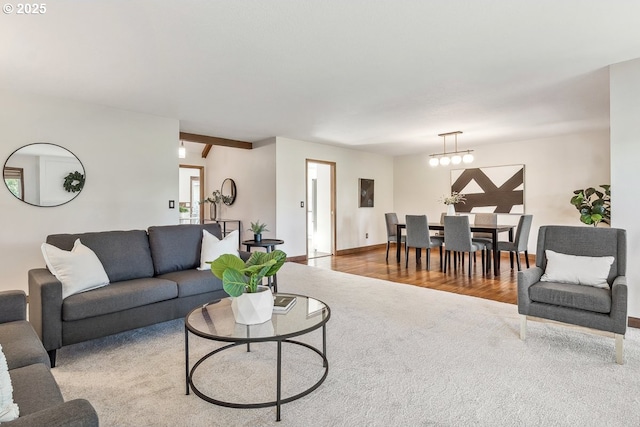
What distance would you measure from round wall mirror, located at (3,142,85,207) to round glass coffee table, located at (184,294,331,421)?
10.1 ft

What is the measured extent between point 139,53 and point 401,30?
2.12 m

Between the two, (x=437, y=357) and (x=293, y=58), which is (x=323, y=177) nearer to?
(x=293, y=58)

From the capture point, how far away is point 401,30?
2463 millimetres

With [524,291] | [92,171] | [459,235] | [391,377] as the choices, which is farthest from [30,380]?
[459,235]

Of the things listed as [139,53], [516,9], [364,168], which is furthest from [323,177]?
[516,9]

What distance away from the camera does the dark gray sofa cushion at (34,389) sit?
1.14 meters

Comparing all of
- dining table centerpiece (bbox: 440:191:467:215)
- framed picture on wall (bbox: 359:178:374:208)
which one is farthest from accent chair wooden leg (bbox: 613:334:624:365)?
framed picture on wall (bbox: 359:178:374:208)

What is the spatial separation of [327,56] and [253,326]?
7.39 ft

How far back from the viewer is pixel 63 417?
2.99ft

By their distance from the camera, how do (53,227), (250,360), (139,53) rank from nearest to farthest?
(250,360) < (139,53) < (53,227)

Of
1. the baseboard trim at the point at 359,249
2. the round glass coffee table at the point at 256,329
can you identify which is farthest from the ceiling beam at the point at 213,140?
the round glass coffee table at the point at 256,329

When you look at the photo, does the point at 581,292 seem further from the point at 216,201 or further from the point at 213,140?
the point at 216,201

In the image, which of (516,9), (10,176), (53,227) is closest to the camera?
(516,9)

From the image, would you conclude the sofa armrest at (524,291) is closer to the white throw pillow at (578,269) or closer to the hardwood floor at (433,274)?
the white throw pillow at (578,269)
